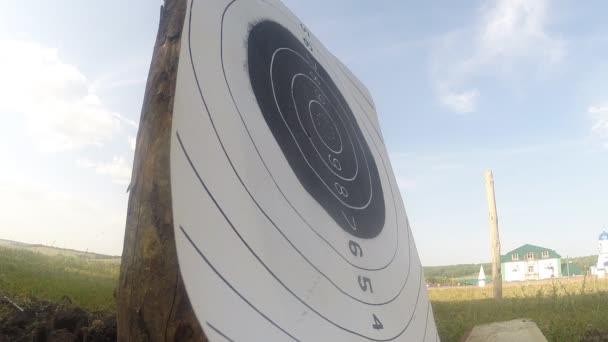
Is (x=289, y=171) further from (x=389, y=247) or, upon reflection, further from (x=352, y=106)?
(x=352, y=106)

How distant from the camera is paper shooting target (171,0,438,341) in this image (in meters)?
0.95

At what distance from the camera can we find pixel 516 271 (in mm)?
32156

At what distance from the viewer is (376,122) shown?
294 centimetres

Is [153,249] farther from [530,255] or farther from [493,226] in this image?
[530,255]

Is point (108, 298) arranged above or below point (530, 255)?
below

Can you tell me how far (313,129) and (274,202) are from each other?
603 mm

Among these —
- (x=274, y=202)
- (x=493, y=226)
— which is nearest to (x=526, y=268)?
(x=493, y=226)

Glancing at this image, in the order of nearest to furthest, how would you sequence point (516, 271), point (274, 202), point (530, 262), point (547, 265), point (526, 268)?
point (274, 202)
point (547, 265)
point (530, 262)
point (526, 268)
point (516, 271)

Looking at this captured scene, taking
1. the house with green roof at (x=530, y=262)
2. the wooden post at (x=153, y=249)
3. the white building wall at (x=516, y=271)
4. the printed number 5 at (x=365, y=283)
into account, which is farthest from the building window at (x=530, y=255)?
the wooden post at (x=153, y=249)

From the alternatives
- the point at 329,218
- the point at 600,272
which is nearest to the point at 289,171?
the point at 329,218

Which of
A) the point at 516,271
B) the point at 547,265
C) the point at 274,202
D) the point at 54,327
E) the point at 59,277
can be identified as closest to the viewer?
the point at 274,202

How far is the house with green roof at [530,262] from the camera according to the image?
30203 mm

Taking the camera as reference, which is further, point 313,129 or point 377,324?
point 313,129

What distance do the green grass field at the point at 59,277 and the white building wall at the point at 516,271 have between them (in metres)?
31.9
